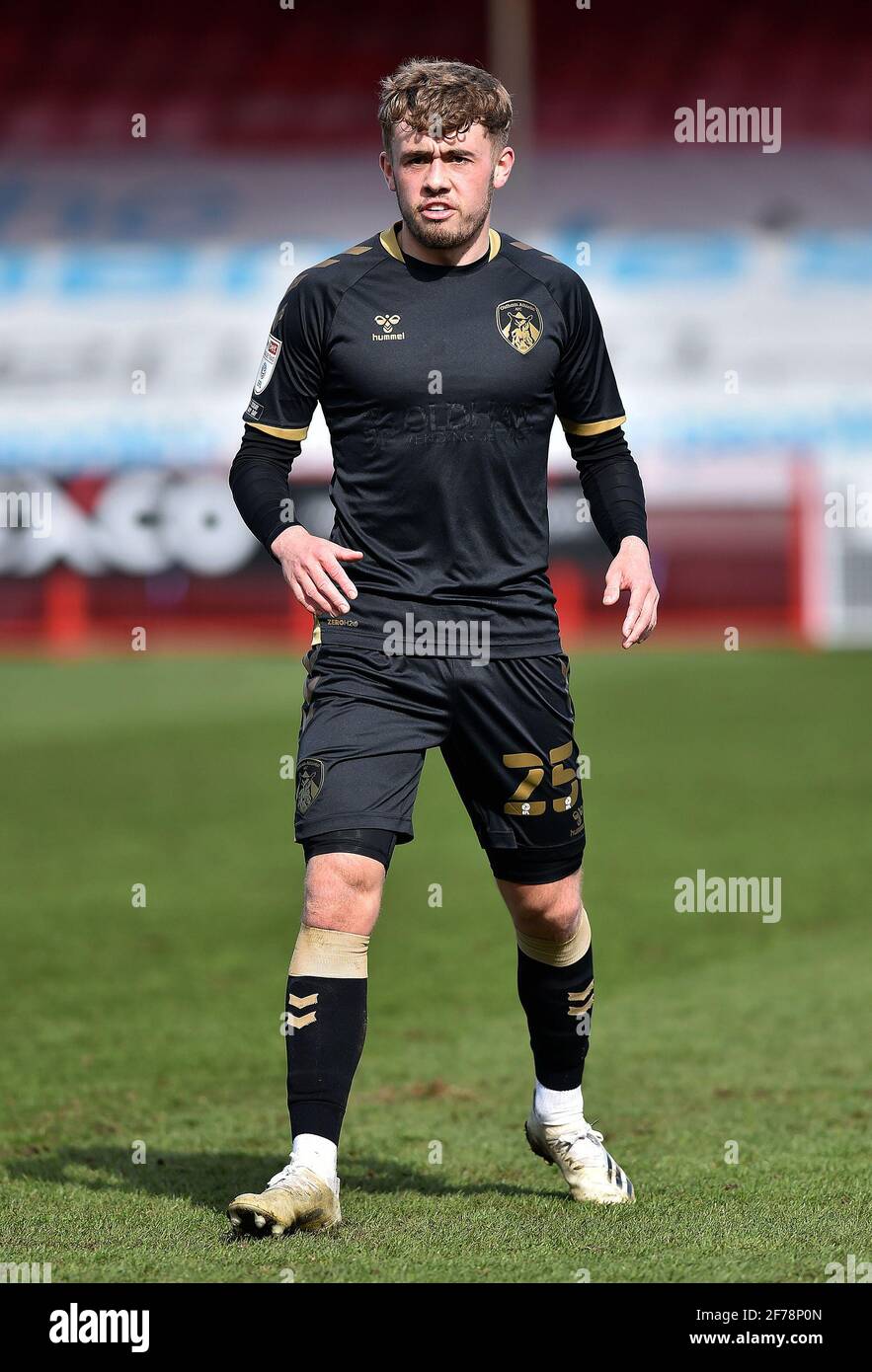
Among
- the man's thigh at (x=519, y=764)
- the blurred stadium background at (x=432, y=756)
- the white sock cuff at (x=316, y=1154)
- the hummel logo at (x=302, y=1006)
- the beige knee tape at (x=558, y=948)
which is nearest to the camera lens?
the white sock cuff at (x=316, y=1154)

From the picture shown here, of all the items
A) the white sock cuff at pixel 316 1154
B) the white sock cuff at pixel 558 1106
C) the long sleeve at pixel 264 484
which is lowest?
the white sock cuff at pixel 558 1106

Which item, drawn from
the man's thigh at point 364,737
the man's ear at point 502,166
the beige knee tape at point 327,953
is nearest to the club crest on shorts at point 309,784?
the man's thigh at point 364,737

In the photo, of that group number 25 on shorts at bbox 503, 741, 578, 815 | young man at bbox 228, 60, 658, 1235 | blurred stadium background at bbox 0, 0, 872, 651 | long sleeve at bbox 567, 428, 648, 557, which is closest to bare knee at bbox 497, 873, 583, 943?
young man at bbox 228, 60, 658, 1235

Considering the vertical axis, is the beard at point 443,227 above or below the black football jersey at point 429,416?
above

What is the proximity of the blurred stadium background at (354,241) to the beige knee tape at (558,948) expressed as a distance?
1580 centimetres

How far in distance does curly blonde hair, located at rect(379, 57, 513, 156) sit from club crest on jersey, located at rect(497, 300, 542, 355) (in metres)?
0.29

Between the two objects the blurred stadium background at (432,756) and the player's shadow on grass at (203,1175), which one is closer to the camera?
the player's shadow on grass at (203,1175)

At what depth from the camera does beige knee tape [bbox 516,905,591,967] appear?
377 cm

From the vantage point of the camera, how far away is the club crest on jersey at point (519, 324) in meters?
3.52

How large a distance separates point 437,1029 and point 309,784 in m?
2.68

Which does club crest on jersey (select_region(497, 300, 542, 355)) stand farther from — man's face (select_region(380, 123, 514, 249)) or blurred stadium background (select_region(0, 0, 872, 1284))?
blurred stadium background (select_region(0, 0, 872, 1284))

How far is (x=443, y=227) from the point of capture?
347cm

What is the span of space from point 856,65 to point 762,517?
784cm

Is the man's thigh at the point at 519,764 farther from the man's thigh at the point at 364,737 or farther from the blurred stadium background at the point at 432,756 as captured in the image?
the blurred stadium background at the point at 432,756
